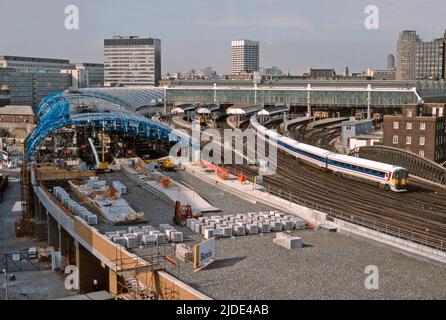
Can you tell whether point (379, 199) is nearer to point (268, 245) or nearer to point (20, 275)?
point (268, 245)

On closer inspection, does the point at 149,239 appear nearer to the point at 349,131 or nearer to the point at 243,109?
→ the point at 349,131

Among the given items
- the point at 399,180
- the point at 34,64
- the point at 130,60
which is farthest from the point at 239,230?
the point at 34,64

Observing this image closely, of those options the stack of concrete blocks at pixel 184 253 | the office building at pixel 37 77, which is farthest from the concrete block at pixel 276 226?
the office building at pixel 37 77

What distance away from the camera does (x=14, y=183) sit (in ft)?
181

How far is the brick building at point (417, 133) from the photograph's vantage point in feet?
151

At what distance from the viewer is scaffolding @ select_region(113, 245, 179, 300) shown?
56.4ft

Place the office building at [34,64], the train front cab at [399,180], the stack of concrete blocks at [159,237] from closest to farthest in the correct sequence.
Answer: the stack of concrete blocks at [159,237], the train front cab at [399,180], the office building at [34,64]

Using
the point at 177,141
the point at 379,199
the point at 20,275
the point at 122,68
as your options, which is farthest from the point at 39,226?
the point at 122,68

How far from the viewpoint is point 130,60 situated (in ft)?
525

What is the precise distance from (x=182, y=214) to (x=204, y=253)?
597 cm

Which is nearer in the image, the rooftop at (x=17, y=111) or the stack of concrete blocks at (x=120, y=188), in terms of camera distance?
the stack of concrete blocks at (x=120, y=188)

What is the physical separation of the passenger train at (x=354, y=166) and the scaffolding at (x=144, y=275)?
18.6 meters

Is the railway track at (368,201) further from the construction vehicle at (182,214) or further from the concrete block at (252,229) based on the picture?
the construction vehicle at (182,214)
